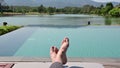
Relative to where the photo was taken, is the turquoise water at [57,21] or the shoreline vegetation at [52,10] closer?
the turquoise water at [57,21]

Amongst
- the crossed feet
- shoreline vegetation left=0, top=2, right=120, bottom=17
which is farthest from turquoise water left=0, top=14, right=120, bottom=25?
shoreline vegetation left=0, top=2, right=120, bottom=17

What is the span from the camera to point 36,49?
27.6 ft

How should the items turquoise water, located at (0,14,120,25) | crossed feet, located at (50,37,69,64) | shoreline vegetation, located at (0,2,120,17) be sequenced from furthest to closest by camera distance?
shoreline vegetation, located at (0,2,120,17) < turquoise water, located at (0,14,120,25) < crossed feet, located at (50,37,69,64)

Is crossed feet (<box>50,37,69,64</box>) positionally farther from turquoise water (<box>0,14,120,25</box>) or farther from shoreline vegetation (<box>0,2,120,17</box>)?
shoreline vegetation (<box>0,2,120,17</box>)

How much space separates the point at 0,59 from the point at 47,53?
2.95 meters

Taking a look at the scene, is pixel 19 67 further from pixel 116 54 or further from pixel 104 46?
pixel 104 46

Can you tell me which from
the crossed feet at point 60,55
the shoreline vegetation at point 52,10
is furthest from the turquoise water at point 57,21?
the shoreline vegetation at point 52,10

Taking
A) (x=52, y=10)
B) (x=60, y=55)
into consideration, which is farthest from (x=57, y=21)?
(x=52, y=10)

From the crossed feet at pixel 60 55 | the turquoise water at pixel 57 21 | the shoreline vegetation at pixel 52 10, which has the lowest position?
the shoreline vegetation at pixel 52 10

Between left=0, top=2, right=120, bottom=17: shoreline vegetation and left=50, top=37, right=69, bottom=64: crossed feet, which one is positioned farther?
left=0, top=2, right=120, bottom=17: shoreline vegetation

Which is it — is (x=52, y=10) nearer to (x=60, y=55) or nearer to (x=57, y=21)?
(x=57, y=21)

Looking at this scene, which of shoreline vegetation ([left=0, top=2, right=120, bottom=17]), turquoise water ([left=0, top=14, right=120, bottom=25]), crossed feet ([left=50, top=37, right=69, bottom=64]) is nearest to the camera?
crossed feet ([left=50, top=37, right=69, bottom=64])

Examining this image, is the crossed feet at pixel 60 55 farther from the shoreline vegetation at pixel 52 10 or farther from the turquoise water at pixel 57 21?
the shoreline vegetation at pixel 52 10

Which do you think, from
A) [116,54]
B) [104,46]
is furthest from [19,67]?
[104,46]
